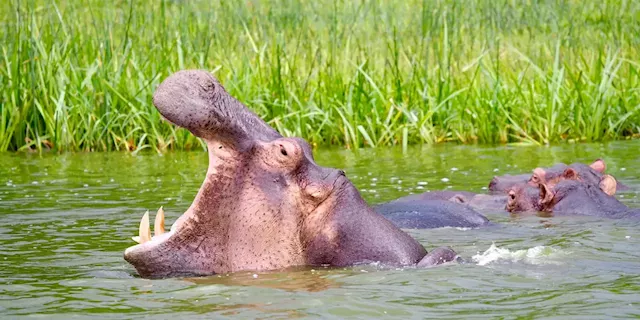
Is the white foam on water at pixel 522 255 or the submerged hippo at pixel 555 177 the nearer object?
the white foam on water at pixel 522 255

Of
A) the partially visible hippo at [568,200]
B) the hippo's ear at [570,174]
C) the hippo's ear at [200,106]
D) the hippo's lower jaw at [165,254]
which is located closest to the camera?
the hippo's ear at [200,106]

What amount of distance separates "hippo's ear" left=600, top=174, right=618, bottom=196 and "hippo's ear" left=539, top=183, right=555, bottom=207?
0.37 metres

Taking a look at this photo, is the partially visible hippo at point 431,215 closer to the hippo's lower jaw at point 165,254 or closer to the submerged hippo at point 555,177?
the submerged hippo at point 555,177

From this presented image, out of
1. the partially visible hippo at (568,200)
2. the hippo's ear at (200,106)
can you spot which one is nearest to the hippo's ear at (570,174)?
the partially visible hippo at (568,200)

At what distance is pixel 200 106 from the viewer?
14.3ft

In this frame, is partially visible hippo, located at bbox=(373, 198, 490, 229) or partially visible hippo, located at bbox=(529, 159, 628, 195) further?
partially visible hippo, located at bbox=(529, 159, 628, 195)

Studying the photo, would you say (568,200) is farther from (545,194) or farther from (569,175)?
(569,175)

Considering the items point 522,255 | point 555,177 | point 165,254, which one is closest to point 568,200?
point 555,177

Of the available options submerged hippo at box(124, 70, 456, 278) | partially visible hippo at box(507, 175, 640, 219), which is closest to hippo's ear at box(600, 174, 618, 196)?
partially visible hippo at box(507, 175, 640, 219)

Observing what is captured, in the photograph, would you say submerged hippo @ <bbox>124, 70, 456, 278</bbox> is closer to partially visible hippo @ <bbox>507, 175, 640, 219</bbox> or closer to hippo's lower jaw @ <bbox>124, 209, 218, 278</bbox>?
hippo's lower jaw @ <bbox>124, 209, 218, 278</bbox>

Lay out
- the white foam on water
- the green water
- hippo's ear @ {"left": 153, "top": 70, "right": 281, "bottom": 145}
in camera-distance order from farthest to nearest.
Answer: the white foam on water, hippo's ear @ {"left": 153, "top": 70, "right": 281, "bottom": 145}, the green water

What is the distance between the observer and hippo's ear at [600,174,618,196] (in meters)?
7.18

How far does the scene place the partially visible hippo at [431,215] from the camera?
6.28 metres

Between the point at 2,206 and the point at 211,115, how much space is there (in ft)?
11.6
